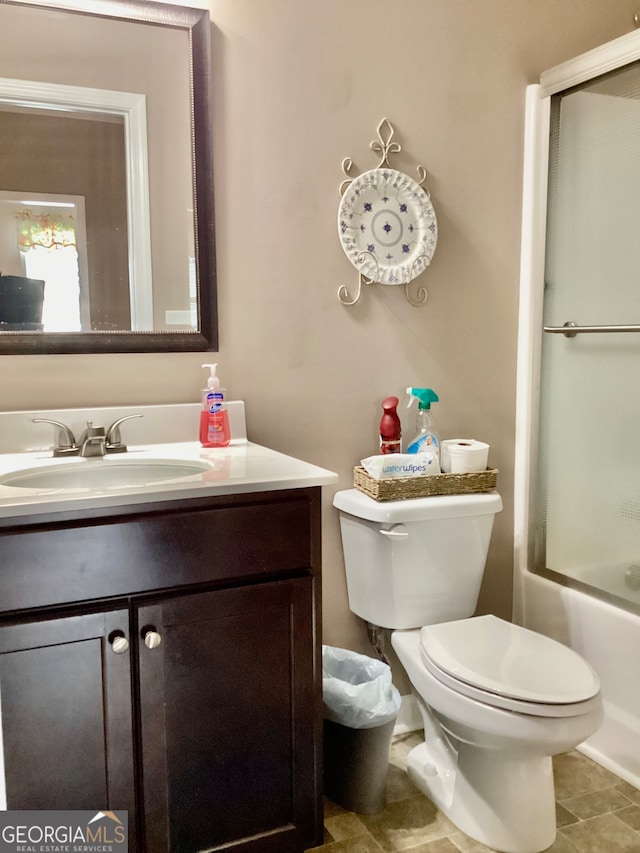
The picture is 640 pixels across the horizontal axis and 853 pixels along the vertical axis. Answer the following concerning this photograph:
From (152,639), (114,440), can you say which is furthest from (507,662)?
(114,440)

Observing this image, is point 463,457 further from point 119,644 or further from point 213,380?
point 119,644

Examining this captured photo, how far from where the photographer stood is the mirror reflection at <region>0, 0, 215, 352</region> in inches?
62.4

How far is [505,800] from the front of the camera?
62.5 inches

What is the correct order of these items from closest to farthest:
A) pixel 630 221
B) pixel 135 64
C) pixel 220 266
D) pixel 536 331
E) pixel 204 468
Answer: pixel 204 468 < pixel 135 64 < pixel 220 266 < pixel 630 221 < pixel 536 331

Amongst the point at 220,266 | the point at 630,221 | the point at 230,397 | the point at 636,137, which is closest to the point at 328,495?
the point at 230,397

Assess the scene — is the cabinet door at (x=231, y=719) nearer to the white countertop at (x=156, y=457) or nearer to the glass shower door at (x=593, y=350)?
the white countertop at (x=156, y=457)

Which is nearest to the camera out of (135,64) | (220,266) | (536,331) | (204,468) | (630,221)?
(204,468)

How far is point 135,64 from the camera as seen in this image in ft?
5.45

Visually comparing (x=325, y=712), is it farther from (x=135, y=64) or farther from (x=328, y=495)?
(x=135, y=64)

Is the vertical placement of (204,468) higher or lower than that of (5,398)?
lower

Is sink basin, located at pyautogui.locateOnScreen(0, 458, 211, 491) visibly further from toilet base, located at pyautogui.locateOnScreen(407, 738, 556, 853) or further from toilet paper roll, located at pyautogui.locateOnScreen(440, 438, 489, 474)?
toilet base, located at pyautogui.locateOnScreen(407, 738, 556, 853)

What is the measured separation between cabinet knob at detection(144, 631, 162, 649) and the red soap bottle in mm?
845

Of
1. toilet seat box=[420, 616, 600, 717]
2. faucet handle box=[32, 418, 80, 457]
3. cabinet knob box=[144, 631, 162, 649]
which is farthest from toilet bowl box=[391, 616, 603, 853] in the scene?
faucet handle box=[32, 418, 80, 457]

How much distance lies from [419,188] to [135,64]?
77 centimetres
